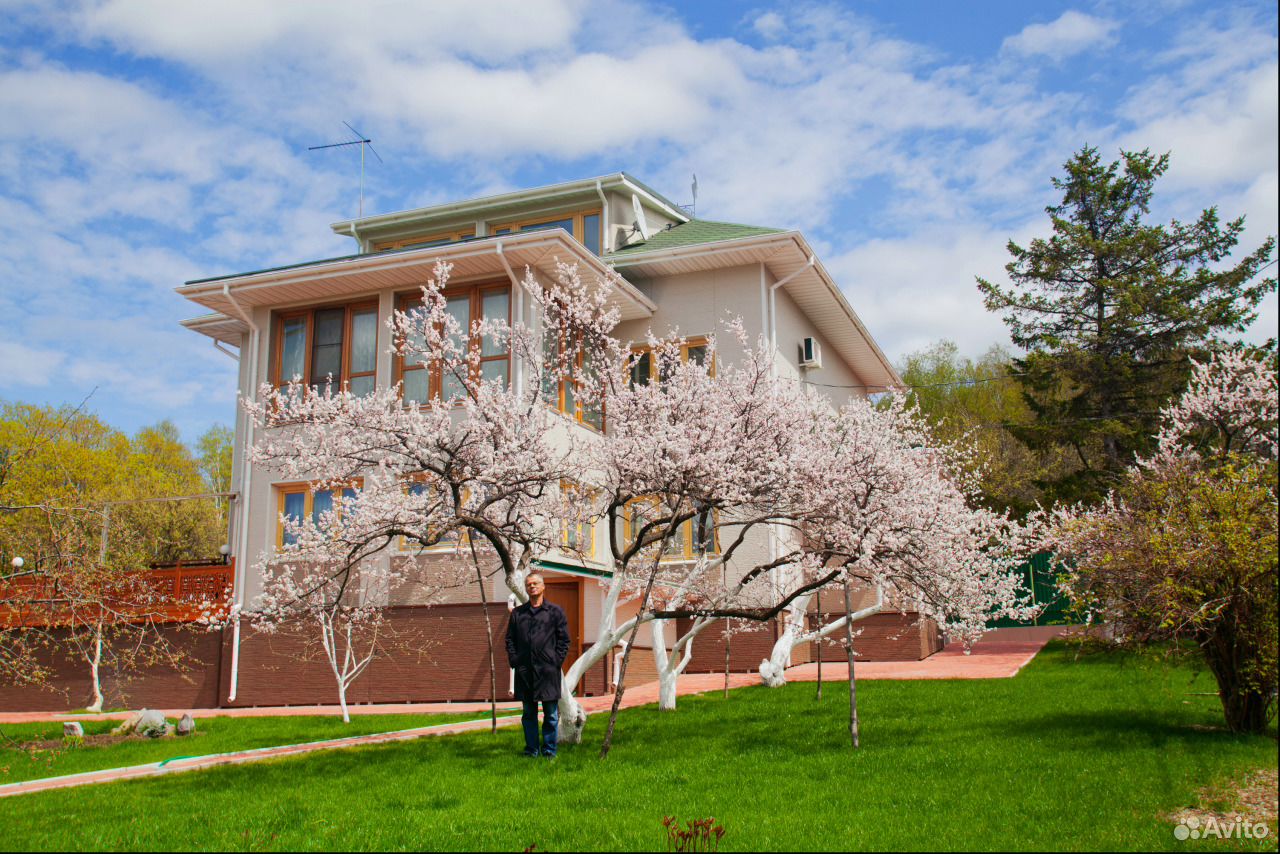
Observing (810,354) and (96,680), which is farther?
(810,354)

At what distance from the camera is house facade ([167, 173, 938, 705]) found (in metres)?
16.4

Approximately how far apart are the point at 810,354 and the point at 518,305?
661 centimetres

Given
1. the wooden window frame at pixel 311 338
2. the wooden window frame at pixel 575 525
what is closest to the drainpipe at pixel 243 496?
the wooden window frame at pixel 311 338

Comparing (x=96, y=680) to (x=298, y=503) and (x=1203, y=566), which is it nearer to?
(x=298, y=503)

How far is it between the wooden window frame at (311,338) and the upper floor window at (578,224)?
14.9 ft

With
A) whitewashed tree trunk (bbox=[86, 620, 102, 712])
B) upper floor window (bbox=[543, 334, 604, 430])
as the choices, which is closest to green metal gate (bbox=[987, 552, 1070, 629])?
upper floor window (bbox=[543, 334, 604, 430])

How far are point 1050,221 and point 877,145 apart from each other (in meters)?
14.9

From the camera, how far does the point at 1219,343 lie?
66.3ft

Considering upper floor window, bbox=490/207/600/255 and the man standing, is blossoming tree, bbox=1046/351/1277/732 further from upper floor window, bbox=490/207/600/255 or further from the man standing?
upper floor window, bbox=490/207/600/255

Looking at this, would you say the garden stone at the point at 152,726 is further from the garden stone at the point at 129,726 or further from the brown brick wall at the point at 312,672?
the brown brick wall at the point at 312,672

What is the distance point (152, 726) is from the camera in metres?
12.5

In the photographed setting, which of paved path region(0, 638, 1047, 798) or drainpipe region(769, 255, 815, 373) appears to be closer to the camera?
paved path region(0, 638, 1047, 798)

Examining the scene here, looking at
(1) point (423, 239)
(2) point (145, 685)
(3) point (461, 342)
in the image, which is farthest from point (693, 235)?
(2) point (145, 685)

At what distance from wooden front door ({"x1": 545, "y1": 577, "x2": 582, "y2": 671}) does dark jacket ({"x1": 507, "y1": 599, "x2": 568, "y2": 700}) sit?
878cm
